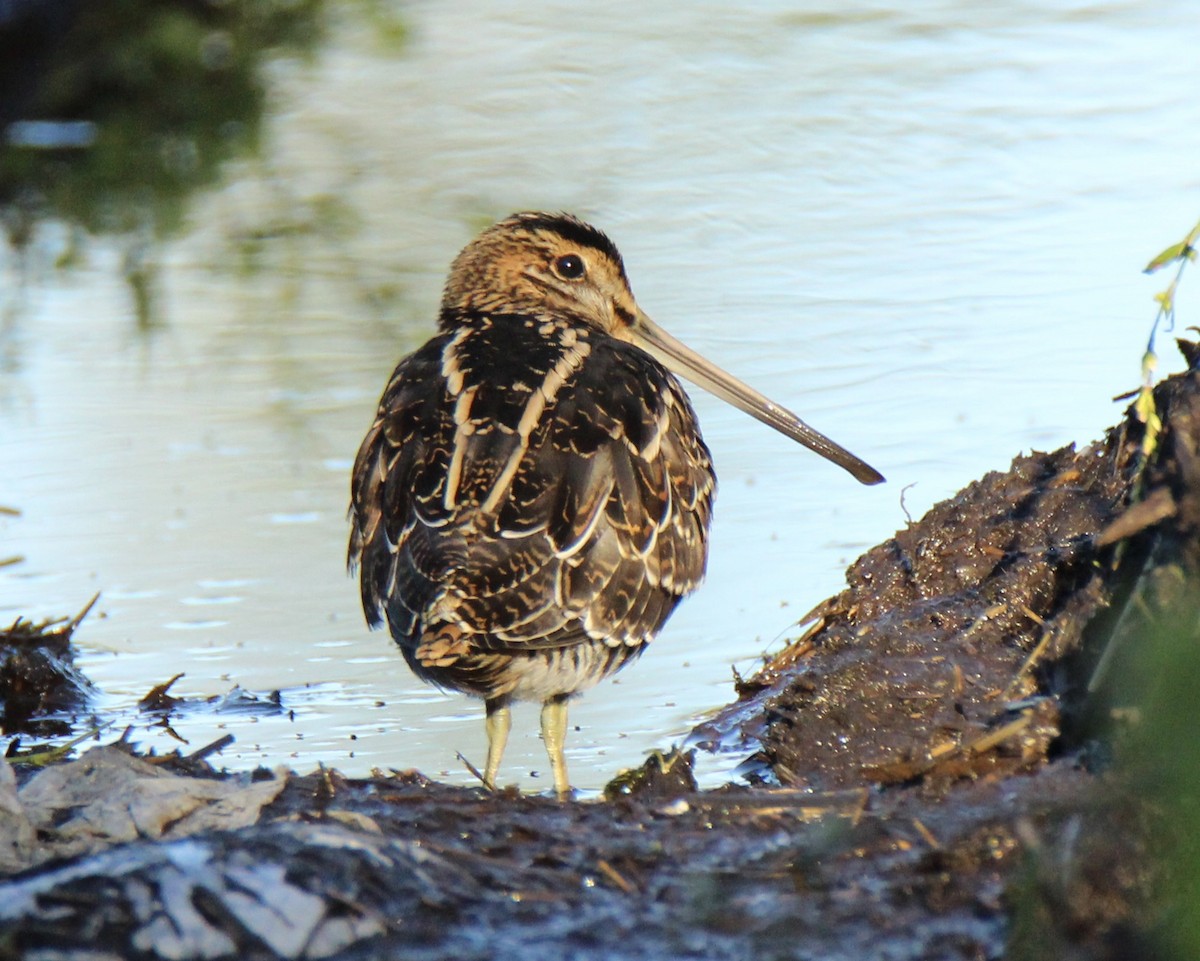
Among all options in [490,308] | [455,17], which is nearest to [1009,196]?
[490,308]

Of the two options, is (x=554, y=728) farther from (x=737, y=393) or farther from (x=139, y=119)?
(x=139, y=119)

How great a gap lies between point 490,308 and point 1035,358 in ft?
7.34

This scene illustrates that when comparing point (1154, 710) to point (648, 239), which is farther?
point (648, 239)

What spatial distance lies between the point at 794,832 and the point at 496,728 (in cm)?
159

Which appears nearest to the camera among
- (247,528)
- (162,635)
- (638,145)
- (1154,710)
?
(1154,710)

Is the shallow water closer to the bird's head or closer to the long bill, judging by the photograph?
the long bill

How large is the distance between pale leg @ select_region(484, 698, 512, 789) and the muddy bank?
1.60 feet

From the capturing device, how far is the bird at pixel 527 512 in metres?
4.49

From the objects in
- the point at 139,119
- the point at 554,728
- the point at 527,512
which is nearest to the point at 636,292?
the point at 554,728

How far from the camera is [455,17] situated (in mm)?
11898

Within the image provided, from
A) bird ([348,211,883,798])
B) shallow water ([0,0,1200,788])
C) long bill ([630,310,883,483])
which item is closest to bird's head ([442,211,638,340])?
long bill ([630,310,883,483])

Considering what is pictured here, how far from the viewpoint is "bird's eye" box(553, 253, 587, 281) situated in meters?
6.05

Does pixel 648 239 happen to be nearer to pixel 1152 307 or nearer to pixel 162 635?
pixel 1152 307

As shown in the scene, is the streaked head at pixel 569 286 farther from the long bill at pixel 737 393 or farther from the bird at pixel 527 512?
the bird at pixel 527 512
